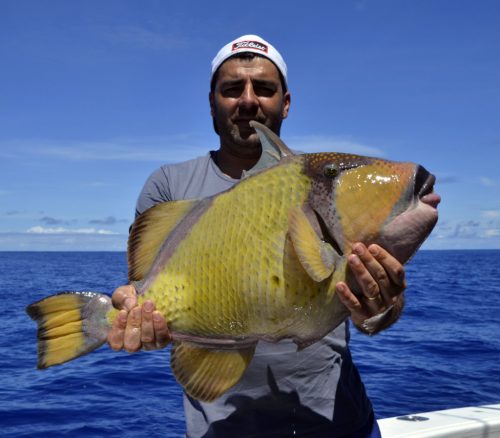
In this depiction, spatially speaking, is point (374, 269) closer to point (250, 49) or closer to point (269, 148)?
point (269, 148)

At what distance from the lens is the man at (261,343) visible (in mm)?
2398

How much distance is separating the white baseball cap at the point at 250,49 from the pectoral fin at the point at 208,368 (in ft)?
5.45

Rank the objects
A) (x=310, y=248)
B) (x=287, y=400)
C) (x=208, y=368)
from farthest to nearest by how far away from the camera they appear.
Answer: (x=287, y=400)
(x=208, y=368)
(x=310, y=248)

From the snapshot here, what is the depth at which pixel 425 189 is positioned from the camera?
2174mm

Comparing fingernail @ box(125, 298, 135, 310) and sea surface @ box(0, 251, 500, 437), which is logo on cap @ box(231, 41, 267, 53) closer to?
fingernail @ box(125, 298, 135, 310)

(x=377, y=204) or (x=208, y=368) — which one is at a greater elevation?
(x=377, y=204)

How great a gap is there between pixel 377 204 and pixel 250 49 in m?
1.43

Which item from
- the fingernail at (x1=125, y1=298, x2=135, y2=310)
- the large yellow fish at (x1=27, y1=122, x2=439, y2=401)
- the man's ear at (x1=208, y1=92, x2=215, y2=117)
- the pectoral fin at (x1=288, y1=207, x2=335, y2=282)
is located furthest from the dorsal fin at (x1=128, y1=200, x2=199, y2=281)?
the man's ear at (x1=208, y1=92, x2=215, y2=117)

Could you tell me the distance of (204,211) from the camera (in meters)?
2.43

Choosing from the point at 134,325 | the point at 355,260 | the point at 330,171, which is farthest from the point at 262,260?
the point at 134,325

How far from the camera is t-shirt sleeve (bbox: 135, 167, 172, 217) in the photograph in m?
3.16

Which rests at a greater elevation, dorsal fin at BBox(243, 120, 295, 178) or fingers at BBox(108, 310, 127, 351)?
dorsal fin at BBox(243, 120, 295, 178)

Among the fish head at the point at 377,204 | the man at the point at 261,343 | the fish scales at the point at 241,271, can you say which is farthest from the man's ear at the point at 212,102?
the fish head at the point at 377,204

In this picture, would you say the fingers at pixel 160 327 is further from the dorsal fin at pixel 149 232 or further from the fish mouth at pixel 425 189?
the fish mouth at pixel 425 189
